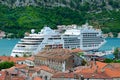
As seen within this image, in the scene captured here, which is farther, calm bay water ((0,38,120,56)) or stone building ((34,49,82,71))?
calm bay water ((0,38,120,56))

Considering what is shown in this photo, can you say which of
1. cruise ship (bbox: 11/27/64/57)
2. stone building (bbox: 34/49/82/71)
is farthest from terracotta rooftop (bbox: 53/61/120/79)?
cruise ship (bbox: 11/27/64/57)

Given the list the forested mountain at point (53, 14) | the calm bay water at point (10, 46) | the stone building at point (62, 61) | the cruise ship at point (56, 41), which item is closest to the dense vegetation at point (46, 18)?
the forested mountain at point (53, 14)

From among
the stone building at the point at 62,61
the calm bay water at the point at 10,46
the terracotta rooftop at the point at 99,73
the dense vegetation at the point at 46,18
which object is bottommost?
the calm bay water at the point at 10,46

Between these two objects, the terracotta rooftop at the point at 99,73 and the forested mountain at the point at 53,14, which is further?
the forested mountain at the point at 53,14

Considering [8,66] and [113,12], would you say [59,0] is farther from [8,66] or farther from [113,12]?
[8,66]

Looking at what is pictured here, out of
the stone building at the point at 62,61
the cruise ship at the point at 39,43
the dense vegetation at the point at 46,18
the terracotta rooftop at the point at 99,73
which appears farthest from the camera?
the dense vegetation at the point at 46,18

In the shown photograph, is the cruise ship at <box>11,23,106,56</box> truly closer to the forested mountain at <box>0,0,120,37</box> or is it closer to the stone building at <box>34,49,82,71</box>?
the stone building at <box>34,49,82,71</box>

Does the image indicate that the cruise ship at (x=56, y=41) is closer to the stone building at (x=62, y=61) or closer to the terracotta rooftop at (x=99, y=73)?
the stone building at (x=62, y=61)

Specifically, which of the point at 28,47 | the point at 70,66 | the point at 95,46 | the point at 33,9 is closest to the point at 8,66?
the point at 70,66
